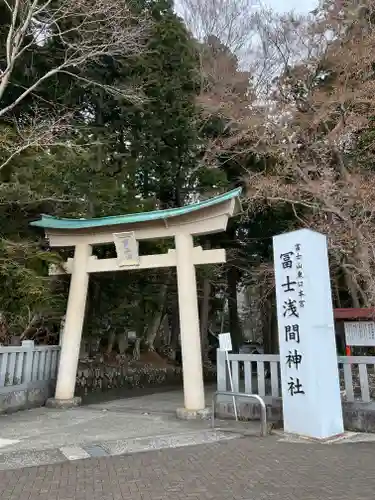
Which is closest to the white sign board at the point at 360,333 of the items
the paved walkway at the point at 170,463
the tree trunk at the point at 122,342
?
the paved walkway at the point at 170,463

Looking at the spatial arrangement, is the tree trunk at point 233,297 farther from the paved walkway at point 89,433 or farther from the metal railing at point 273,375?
the metal railing at point 273,375

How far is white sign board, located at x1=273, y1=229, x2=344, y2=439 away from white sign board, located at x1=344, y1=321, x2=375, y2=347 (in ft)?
9.46

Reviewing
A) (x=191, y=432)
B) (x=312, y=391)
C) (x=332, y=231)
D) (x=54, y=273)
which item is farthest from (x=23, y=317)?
(x=332, y=231)

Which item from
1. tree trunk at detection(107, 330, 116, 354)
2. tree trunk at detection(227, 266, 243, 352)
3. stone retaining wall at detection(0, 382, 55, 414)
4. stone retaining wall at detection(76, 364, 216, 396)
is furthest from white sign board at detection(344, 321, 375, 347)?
tree trunk at detection(227, 266, 243, 352)

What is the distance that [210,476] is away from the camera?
4.82 meters

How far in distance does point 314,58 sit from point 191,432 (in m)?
11.8

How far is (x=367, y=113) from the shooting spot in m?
12.7

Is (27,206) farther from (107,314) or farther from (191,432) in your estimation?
(191,432)

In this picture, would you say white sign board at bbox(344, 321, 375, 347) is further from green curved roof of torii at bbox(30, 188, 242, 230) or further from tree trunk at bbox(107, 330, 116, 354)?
tree trunk at bbox(107, 330, 116, 354)

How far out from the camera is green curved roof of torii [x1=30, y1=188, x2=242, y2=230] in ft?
29.4

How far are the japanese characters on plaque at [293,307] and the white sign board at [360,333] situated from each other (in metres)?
3.28

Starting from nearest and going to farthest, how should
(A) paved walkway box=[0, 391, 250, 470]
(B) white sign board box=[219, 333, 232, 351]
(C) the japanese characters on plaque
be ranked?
(A) paved walkway box=[0, 391, 250, 470]
(C) the japanese characters on plaque
(B) white sign board box=[219, 333, 232, 351]

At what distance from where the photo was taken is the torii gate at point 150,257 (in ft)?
29.2

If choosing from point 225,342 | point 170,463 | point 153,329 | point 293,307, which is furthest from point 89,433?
point 153,329
